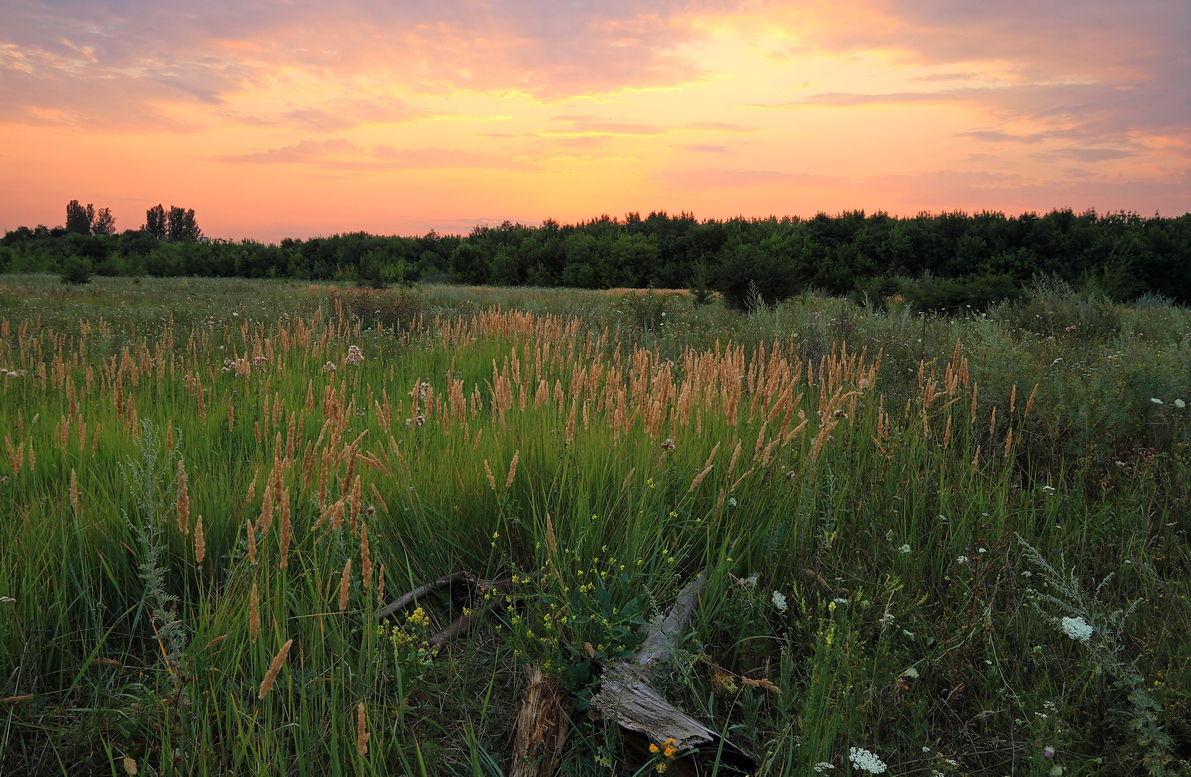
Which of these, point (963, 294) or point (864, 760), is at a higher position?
point (963, 294)

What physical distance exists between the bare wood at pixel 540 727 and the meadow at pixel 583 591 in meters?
0.05

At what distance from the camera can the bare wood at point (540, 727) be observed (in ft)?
5.87

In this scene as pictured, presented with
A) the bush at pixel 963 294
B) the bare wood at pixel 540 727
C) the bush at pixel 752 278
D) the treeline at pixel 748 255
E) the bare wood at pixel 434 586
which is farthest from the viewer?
the treeline at pixel 748 255

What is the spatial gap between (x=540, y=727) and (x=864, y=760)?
0.87 meters

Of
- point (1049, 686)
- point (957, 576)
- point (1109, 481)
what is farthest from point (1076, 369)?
point (1049, 686)

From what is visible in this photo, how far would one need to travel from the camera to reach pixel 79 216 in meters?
108

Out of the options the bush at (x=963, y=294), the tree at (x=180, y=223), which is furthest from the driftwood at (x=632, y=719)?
the tree at (x=180, y=223)

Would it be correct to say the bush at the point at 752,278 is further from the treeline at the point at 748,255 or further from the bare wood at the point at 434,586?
the bare wood at the point at 434,586

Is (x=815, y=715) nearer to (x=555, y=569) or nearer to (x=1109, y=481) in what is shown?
(x=555, y=569)

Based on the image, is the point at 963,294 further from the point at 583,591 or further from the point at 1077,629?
the point at 583,591

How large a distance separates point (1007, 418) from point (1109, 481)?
3.60 feet

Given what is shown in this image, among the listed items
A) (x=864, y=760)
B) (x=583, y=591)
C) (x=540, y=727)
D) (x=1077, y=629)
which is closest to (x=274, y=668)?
(x=540, y=727)

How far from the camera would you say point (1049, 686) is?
6.97 ft

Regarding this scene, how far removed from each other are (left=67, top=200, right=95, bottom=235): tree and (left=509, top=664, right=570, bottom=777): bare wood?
133896mm
